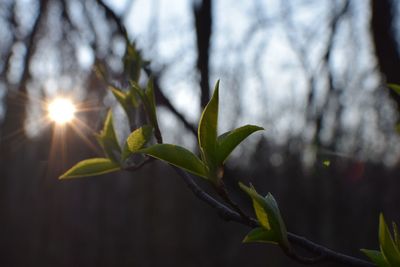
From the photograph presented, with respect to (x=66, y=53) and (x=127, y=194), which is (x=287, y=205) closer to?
(x=127, y=194)

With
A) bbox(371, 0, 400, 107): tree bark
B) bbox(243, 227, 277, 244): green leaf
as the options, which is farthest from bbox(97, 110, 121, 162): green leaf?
bbox(371, 0, 400, 107): tree bark

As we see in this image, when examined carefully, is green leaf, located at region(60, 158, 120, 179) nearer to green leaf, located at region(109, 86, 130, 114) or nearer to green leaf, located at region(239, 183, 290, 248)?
green leaf, located at region(109, 86, 130, 114)

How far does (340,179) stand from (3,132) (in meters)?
3.86

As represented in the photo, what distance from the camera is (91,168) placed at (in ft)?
1.98

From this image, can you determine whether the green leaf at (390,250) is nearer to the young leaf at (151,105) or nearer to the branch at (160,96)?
the young leaf at (151,105)

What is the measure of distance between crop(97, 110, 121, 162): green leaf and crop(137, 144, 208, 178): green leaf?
159 millimetres

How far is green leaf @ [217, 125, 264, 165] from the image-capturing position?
1.55 ft

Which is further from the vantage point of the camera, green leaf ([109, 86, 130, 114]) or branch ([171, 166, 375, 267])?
green leaf ([109, 86, 130, 114])

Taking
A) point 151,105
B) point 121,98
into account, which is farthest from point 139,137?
point 121,98

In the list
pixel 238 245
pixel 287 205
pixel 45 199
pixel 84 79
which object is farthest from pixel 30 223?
pixel 287 205

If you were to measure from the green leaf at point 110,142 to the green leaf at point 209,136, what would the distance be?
170 mm

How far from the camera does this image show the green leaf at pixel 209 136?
462 millimetres

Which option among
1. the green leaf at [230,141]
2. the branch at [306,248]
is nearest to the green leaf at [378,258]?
the branch at [306,248]

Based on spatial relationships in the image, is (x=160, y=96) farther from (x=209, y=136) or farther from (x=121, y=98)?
(x=209, y=136)
